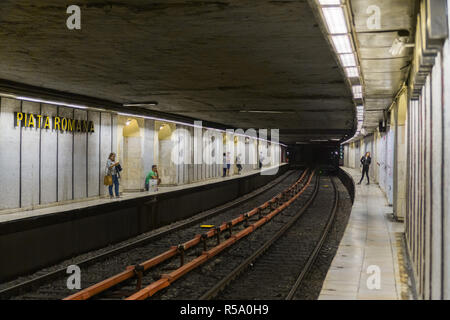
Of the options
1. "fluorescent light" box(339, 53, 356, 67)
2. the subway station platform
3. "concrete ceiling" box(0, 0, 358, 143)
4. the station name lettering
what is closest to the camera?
"concrete ceiling" box(0, 0, 358, 143)

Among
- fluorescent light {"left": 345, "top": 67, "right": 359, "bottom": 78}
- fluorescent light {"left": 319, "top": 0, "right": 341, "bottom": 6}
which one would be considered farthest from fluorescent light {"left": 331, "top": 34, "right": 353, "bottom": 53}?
fluorescent light {"left": 345, "top": 67, "right": 359, "bottom": 78}

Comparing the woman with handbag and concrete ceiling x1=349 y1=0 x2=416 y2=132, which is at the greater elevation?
concrete ceiling x1=349 y1=0 x2=416 y2=132

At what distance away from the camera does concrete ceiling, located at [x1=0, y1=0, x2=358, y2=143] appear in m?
5.21

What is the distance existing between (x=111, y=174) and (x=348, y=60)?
953cm

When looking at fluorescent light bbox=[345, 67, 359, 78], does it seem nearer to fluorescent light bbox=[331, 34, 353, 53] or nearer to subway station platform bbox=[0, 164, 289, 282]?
fluorescent light bbox=[331, 34, 353, 53]

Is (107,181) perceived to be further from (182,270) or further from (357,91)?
(357,91)

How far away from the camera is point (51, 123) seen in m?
12.8

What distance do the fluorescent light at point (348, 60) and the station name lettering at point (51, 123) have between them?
801cm

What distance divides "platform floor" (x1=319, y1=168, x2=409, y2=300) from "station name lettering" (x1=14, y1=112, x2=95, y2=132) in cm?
827

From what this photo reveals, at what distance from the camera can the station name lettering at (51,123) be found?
459 inches

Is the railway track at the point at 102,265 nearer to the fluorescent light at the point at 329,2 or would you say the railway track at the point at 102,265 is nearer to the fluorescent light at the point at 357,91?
the fluorescent light at the point at 329,2

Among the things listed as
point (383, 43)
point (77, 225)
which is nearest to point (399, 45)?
point (383, 43)

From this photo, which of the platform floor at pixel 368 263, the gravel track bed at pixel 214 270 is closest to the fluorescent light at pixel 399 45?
the platform floor at pixel 368 263

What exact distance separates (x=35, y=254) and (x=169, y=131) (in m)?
13.1
